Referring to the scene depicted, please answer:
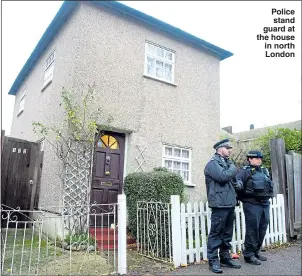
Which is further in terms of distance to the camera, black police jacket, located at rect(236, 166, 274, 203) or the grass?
black police jacket, located at rect(236, 166, 274, 203)

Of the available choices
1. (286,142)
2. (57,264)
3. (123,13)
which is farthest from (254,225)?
(123,13)

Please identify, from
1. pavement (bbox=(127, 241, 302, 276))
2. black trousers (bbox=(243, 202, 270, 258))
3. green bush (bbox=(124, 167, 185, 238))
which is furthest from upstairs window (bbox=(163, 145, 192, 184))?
black trousers (bbox=(243, 202, 270, 258))

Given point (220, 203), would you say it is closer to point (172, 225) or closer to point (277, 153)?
point (172, 225)

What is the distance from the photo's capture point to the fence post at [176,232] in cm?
457

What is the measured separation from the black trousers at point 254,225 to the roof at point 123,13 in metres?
6.08

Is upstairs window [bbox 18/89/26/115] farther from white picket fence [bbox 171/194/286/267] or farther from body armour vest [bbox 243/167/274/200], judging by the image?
body armour vest [bbox 243/167/274/200]

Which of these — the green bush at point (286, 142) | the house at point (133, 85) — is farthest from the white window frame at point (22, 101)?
the green bush at point (286, 142)

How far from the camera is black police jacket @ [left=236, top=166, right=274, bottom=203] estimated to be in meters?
4.60

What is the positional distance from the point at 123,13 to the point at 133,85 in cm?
204

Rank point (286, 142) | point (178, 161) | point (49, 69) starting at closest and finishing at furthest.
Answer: point (178, 161), point (286, 142), point (49, 69)

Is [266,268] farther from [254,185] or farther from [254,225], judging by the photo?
[254,185]

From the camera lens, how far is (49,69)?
9.27 metres

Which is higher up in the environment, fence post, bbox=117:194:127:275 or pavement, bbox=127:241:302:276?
fence post, bbox=117:194:127:275

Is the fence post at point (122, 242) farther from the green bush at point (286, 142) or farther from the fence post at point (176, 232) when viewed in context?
the green bush at point (286, 142)
